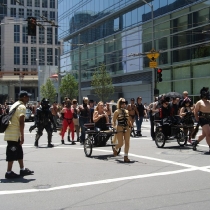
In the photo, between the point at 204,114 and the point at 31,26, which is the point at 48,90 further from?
the point at 204,114

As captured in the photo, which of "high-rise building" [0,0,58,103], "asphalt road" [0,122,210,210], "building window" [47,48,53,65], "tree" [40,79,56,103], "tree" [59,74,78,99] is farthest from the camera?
"building window" [47,48,53,65]

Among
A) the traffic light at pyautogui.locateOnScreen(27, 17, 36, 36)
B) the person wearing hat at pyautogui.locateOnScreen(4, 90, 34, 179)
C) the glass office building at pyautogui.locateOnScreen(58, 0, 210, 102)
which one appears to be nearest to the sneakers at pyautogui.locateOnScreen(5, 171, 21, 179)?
the person wearing hat at pyautogui.locateOnScreen(4, 90, 34, 179)

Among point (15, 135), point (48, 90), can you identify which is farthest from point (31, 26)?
point (48, 90)

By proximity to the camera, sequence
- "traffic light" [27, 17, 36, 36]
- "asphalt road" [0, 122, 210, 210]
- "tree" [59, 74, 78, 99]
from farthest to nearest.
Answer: "tree" [59, 74, 78, 99] → "traffic light" [27, 17, 36, 36] → "asphalt road" [0, 122, 210, 210]

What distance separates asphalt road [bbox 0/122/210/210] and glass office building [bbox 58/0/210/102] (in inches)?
840

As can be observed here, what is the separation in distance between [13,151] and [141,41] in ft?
110

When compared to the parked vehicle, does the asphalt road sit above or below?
below

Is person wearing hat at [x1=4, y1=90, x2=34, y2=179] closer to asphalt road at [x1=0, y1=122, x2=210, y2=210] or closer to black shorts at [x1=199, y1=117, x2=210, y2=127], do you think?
asphalt road at [x1=0, y1=122, x2=210, y2=210]

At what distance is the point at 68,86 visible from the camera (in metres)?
53.6

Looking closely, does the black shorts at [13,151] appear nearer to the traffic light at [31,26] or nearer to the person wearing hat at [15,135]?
the person wearing hat at [15,135]

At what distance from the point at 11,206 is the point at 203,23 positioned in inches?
1148

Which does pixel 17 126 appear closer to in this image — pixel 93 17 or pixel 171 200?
pixel 171 200

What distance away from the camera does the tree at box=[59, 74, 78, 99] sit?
176ft

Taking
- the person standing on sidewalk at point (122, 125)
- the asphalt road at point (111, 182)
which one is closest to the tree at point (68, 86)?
the asphalt road at point (111, 182)
